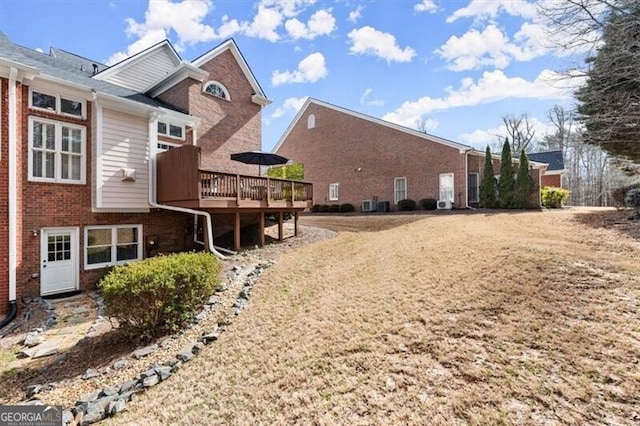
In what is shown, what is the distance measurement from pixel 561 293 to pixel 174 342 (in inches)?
255

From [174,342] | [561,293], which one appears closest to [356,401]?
[561,293]

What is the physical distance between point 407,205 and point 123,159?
15.3 m

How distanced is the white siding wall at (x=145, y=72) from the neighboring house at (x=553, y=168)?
2812 centimetres

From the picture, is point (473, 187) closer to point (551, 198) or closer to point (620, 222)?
point (551, 198)

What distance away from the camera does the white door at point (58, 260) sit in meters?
8.87

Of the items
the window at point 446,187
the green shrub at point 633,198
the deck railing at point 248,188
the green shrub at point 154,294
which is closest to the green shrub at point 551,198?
the window at point 446,187

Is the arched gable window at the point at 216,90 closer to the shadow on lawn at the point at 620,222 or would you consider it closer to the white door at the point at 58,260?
the white door at the point at 58,260

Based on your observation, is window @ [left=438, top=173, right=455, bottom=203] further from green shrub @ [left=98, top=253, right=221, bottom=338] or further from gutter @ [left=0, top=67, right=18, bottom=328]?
gutter @ [left=0, top=67, right=18, bottom=328]

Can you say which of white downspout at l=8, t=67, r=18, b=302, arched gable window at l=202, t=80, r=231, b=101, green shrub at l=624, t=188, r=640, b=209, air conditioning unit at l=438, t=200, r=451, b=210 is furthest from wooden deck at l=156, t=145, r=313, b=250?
green shrub at l=624, t=188, r=640, b=209

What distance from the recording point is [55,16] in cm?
1070

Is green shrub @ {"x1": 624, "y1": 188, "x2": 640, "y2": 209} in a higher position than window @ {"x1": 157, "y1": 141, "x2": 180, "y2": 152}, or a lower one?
lower

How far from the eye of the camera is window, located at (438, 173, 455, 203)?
61.4 ft

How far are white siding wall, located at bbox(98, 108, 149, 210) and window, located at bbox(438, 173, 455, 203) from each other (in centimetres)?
1553

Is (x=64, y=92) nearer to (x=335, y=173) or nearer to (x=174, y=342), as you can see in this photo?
(x=174, y=342)
